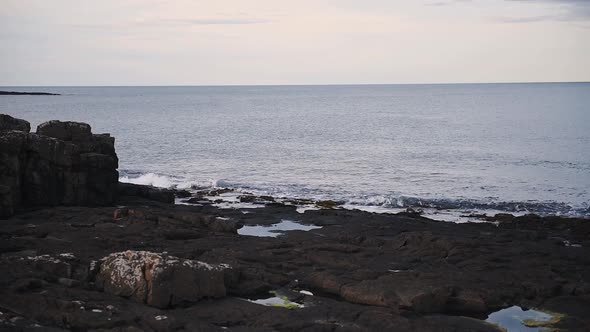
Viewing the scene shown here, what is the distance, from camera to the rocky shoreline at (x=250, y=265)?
1686 cm

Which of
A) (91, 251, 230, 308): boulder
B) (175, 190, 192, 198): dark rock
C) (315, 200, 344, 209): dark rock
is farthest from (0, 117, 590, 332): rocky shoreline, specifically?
(175, 190, 192, 198): dark rock

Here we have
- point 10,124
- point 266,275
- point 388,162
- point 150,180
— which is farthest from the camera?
point 388,162

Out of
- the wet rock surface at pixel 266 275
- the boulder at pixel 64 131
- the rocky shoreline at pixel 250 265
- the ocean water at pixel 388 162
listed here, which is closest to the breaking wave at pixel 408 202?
the ocean water at pixel 388 162

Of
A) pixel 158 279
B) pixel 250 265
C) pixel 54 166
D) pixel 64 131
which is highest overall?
pixel 64 131

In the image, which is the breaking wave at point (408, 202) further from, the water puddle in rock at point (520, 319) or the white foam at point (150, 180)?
the water puddle in rock at point (520, 319)

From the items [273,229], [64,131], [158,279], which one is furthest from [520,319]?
[64,131]

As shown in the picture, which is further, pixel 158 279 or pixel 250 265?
pixel 250 265

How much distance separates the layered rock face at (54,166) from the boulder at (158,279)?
12472mm

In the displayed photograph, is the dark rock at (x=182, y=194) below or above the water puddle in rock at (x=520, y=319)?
below

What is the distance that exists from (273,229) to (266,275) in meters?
9.36

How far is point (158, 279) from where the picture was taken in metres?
17.6

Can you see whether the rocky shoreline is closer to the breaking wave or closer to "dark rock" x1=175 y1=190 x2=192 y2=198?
the breaking wave

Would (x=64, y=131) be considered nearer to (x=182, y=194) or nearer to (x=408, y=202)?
(x=182, y=194)

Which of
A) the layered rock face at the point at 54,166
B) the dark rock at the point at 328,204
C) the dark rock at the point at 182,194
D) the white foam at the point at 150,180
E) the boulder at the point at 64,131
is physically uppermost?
the boulder at the point at 64,131
